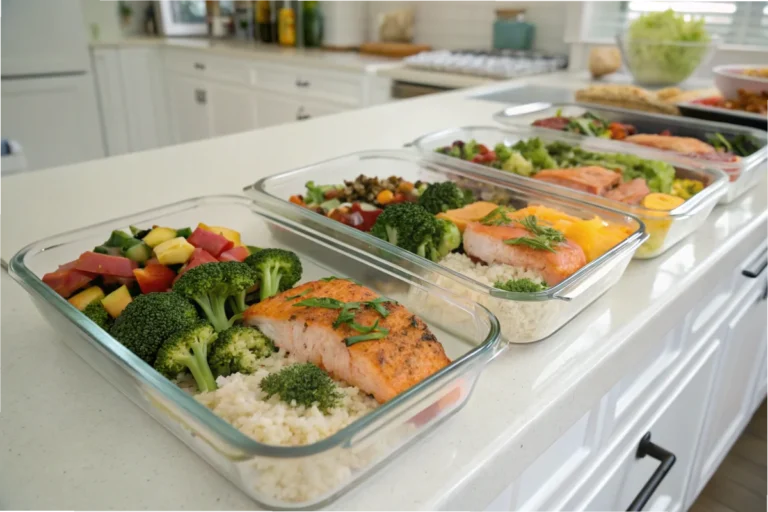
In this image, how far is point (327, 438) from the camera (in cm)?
41

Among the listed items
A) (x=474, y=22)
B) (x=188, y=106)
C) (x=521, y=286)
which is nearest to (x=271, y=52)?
(x=188, y=106)

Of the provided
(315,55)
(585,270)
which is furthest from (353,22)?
(585,270)

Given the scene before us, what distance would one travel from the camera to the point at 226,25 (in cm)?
429

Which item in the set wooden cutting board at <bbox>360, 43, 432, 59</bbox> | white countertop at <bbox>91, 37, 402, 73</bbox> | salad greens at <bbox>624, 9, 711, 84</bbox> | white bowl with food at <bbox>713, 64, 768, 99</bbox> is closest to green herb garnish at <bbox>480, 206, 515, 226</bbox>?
white bowl with food at <bbox>713, 64, 768, 99</bbox>

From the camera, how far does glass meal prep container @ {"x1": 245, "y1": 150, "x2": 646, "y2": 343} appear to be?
0.62 metres

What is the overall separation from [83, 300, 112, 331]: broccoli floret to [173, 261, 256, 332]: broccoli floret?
0.07 meters

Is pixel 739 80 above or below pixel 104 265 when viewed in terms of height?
above

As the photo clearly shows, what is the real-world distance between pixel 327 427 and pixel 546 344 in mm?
293

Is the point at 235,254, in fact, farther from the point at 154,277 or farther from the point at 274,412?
the point at 274,412

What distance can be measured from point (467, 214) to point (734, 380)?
3.10ft

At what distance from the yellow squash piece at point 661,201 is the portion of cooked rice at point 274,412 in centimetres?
59

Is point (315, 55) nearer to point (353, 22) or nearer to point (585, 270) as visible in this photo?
point (353, 22)

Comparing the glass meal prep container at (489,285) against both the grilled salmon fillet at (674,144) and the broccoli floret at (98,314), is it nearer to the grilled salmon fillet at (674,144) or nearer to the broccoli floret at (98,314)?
the broccoli floret at (98,314)

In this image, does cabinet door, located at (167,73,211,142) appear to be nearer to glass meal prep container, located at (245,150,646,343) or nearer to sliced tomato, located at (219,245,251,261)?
glass meal prep container, located at (245,150,646,343)
